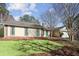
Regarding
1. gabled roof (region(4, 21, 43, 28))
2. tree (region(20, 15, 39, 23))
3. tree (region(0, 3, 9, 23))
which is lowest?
gabled roof (region(4, 21, 43, 28))

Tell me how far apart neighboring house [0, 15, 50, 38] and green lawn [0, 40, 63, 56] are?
0.08 m

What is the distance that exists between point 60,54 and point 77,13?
53 centimetres

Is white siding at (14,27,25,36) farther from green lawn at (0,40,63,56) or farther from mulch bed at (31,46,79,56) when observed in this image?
mulch bed at (31,46,79,56)

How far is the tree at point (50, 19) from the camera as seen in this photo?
3.15 m

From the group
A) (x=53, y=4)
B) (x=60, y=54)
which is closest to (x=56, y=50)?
(x=60, y=54)

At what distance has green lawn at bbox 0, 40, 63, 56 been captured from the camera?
3109 millimetres

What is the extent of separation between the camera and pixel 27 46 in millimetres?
3152

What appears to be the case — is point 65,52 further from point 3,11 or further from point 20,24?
point 3,11

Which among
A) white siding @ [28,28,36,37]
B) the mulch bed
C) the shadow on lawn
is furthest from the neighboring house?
the mulch bed

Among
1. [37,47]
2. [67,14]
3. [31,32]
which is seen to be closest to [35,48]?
[37,47]

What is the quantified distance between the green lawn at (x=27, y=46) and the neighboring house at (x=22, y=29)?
0.08 metres

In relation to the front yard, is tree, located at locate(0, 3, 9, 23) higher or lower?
higher

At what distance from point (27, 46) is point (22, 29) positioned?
21cm

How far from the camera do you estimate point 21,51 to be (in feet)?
10.2
